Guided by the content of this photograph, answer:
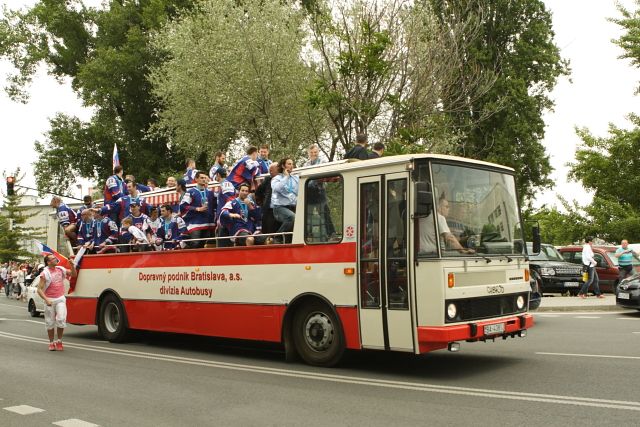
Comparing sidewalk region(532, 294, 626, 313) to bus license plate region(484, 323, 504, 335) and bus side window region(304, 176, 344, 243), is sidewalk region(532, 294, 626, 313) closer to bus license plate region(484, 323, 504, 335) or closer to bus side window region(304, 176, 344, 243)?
bus license plate region(484, 323, 504, 335)

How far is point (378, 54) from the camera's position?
64.9 ft

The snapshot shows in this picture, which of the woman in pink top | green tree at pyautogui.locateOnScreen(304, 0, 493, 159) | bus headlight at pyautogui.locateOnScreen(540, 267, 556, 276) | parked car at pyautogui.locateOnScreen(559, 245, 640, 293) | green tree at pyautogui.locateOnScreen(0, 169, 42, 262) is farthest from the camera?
green tree at pyautogui.locateOnScreen(0, 169, 42, 262)

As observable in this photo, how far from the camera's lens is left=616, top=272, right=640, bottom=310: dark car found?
52.9 ft

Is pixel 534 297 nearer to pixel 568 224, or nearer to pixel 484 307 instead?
pixel 484 307

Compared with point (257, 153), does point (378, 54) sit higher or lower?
higher

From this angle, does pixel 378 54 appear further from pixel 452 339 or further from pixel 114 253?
pixel 452 339

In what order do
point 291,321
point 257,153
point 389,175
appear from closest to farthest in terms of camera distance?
1. point 389,175
2. point 291,321
3. point 257,153

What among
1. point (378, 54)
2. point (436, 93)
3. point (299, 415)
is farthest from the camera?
point (436, 93)

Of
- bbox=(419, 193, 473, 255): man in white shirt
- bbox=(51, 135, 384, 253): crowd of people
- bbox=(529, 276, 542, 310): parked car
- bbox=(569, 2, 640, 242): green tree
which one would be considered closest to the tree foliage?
bbox=(569, 2, 640, 242): green tree

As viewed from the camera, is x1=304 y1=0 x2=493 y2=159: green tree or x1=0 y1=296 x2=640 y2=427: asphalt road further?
x1=304 y1=0 x2=493 y2=159: green tree

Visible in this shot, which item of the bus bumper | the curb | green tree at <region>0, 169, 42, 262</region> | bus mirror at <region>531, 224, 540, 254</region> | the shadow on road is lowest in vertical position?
the shadow on road

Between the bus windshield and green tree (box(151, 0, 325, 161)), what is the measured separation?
17.6 m

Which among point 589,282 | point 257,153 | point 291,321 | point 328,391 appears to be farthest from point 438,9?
point 328,391

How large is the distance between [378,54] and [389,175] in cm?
1197
